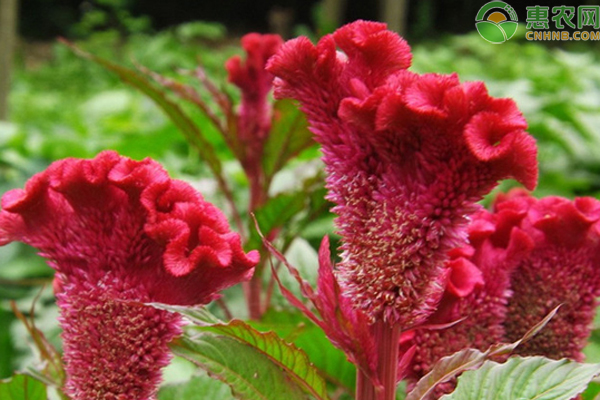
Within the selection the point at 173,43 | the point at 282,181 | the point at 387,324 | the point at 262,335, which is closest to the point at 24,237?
the point at 262,335

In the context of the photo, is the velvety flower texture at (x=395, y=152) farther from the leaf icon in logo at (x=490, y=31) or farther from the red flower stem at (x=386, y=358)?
the leaf icon in logo at (x=490, y=31)

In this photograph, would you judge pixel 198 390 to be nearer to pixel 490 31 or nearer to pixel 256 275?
pixel 256 275

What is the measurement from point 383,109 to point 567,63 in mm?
3693

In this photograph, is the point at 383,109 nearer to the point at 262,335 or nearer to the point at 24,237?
the point at 262,335

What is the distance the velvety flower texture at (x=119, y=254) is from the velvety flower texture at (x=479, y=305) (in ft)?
0.80

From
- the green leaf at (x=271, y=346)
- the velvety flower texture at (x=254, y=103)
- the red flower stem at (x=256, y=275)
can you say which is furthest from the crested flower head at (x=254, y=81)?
the green leaf at (x=271, y=346)

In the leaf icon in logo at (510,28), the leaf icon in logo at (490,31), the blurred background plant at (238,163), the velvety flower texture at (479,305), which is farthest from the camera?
the leaf icon in logo at (510,28)

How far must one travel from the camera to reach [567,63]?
4.06 m

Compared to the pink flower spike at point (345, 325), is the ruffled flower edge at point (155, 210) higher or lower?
higher

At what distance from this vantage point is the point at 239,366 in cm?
77

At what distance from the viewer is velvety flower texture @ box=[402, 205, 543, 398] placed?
2.94 feet

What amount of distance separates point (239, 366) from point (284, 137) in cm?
91

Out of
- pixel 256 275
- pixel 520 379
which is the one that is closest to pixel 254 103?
pixel 256 275

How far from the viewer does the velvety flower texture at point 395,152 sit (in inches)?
26.7
